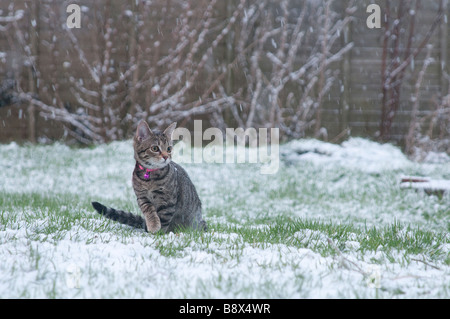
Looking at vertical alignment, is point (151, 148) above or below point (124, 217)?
above

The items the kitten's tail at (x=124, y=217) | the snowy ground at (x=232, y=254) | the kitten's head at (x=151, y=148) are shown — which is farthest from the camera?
the kitten's tail at (x=124, y=217)

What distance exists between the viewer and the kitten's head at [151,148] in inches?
115

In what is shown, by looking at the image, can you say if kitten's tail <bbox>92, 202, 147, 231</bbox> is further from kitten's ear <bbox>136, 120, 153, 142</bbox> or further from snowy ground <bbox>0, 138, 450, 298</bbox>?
kitten's ear <bbox>136, 120, 153, 142</bbox>

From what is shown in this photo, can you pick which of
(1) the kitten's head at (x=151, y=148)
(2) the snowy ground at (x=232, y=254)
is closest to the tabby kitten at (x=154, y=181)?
(1) the kitten's head at (x=151, y=148)

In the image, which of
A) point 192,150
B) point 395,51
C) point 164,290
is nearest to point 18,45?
point 192,150

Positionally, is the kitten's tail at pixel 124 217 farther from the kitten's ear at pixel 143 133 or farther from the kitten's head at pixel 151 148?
the kitten's ear at pixel 143 133

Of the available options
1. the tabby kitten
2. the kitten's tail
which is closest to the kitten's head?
the tabby kitten

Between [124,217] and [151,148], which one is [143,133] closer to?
[151,148]

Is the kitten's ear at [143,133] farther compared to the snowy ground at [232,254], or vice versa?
the kitten's ear at [143,133]

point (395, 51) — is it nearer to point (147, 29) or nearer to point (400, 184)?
point (400, 184)

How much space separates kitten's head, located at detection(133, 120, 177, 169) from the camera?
2920 mm

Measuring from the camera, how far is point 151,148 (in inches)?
116

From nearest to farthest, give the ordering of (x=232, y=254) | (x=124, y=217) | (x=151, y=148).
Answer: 1. (x=232, y=254)
2. (x=151, y=148)
3. (x=124, y=217)

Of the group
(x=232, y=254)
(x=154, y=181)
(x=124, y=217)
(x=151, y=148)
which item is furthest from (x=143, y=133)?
(x=232, y=254)
